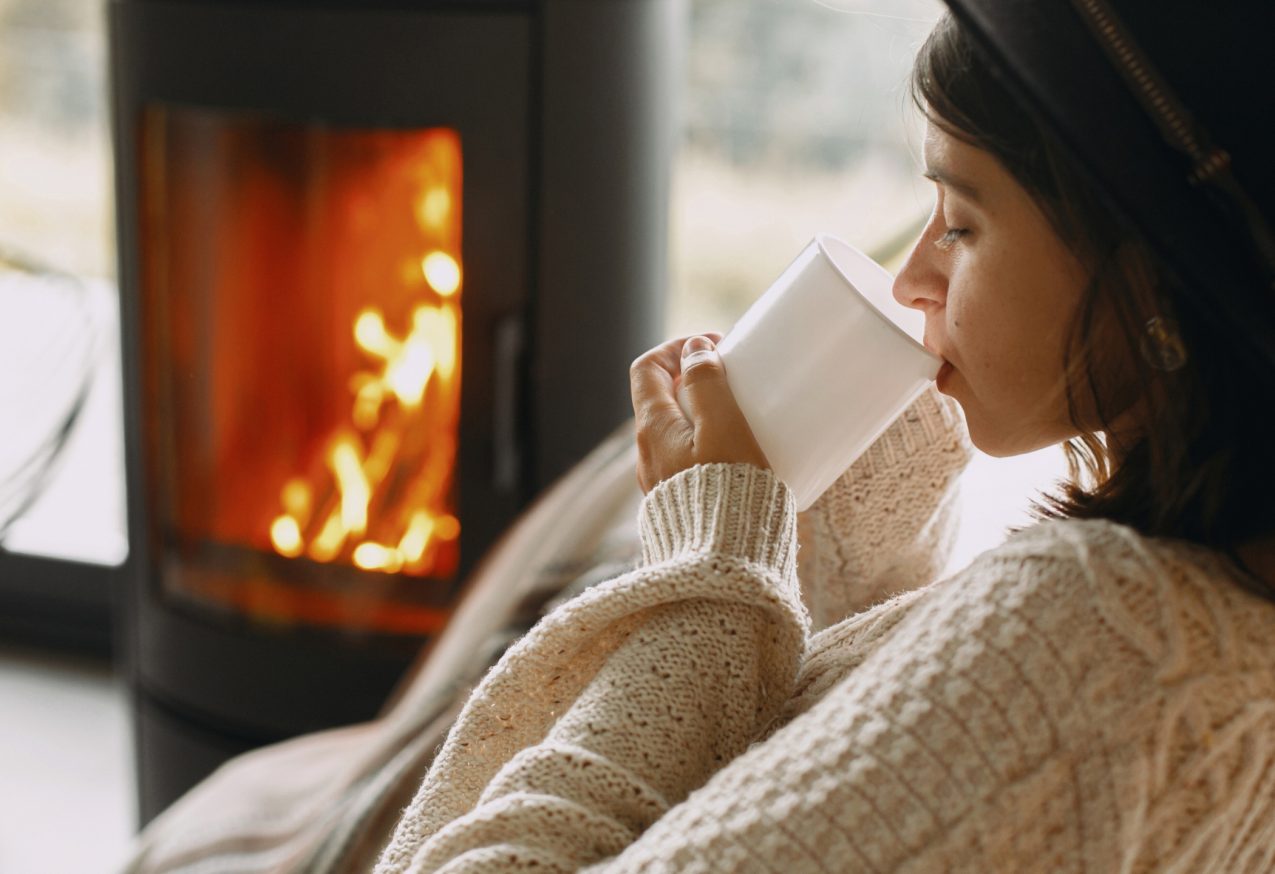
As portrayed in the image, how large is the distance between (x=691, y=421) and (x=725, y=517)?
0.31 feet

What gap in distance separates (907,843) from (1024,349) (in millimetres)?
256

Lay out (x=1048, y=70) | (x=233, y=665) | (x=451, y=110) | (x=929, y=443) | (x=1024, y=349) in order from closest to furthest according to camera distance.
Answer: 1. (x=1048, y=70)
2. (x=1024, y=349)
3. (x=929, y=443)
4. (x=451, y=110)
5. (x=233, y=665)

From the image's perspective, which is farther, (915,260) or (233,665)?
(233,665)

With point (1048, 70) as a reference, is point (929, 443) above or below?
below

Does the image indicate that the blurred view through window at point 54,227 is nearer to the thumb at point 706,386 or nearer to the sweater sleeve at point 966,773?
the thumb at point 706,386

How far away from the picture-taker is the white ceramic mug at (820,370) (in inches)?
31.6

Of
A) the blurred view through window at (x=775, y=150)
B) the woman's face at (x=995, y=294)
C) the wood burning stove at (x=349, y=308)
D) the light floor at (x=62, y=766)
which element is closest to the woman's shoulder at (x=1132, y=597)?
the woman's face at (x=995, y=294)

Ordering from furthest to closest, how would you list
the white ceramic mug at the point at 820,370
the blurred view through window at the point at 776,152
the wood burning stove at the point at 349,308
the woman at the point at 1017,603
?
1. the blurred view through window at the point at 776,152
2. the wood burning stove at the point at 349,308
3. the white ceramic mug at the point at 820,370
4. the woman at the point at 1017,603

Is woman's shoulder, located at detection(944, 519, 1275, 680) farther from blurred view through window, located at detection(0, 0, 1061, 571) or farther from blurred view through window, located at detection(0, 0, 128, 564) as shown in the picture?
blurred view through window, located at detection(0, 0, 128, 564)

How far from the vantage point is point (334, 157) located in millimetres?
1659

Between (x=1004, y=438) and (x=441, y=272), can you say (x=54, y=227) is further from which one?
(x=1004, y=438)

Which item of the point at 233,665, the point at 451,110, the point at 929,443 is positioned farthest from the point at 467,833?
the point at 233,665

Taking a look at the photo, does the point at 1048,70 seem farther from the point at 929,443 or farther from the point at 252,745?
the point at 252,745

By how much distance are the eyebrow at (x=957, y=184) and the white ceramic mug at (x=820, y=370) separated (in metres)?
0.09
